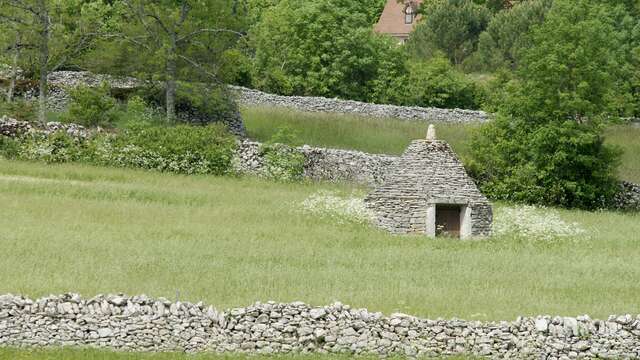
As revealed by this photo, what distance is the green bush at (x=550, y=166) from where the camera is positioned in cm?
5153

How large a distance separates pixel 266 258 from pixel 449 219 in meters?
9.41

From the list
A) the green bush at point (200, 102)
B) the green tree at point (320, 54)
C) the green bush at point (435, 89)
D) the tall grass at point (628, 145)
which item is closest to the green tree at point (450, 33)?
the green tree at point (320, 54)

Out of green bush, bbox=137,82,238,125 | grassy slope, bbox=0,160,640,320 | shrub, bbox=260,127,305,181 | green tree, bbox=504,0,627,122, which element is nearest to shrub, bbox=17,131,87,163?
grassy slope, bbox=0,160,640,320

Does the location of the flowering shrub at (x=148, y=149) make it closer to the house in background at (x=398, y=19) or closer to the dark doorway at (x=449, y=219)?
the dark doorway at (x=449, y=219)

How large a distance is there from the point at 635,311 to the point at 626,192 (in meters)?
27.8

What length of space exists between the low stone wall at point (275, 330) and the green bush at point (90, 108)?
105 feet

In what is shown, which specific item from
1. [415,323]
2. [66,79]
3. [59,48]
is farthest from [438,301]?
[66,79]

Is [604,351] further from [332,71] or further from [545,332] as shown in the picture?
[332,71]

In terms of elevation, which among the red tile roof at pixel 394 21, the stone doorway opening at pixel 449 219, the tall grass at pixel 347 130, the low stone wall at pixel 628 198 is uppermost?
the red tile roof at pixel 394 21

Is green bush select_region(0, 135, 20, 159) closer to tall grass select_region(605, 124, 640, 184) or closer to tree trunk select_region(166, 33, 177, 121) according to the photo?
A: tree trunk select_region(166, 33, 177, 121)

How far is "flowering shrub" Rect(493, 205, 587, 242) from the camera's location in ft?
128

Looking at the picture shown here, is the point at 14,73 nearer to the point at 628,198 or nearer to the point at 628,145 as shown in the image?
the point at 628,198

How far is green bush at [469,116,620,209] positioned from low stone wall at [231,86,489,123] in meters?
17.2

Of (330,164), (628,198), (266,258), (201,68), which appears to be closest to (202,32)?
(201,68)
